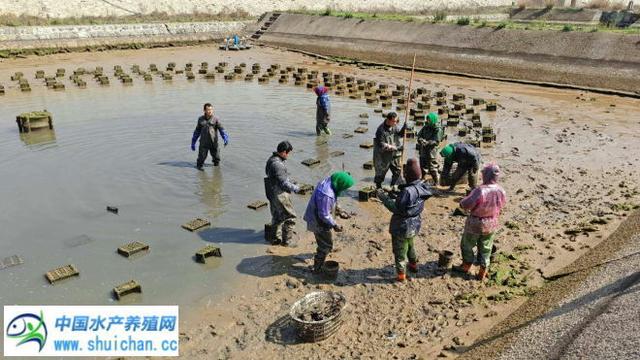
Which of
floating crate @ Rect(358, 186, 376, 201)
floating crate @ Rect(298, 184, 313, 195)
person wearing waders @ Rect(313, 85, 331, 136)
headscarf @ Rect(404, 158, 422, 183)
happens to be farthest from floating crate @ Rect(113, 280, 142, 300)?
person wearing waders @ Rect(313, 85, 331, 136)

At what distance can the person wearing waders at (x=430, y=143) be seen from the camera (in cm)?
1074

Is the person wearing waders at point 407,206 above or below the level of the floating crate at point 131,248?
above

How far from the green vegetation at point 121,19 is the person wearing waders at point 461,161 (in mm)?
37139

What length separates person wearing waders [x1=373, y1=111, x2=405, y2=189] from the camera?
10.2 metres

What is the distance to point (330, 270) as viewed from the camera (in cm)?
757

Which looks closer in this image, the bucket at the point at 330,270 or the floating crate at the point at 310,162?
the bucket at the point at 330,270

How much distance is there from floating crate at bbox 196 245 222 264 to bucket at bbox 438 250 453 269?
361 centimetres

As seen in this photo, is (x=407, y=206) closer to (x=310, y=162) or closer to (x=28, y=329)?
(x=28, y=329)

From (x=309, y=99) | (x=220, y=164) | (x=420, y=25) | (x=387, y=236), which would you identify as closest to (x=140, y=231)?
(x=220, y=164)

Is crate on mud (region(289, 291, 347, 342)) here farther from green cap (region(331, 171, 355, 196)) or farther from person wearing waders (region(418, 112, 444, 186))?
Answer: person wearing waders (region(418, 112, 444, 186))

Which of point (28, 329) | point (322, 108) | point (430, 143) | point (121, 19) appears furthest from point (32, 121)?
point (121, 19)

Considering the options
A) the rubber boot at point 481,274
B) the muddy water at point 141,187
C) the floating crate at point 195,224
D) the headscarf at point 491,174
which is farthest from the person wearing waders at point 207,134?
the rubber boot at point 481,274

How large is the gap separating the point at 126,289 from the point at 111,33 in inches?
1444

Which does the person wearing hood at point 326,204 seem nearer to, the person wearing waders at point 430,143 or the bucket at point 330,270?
the bucket at point 330,270
